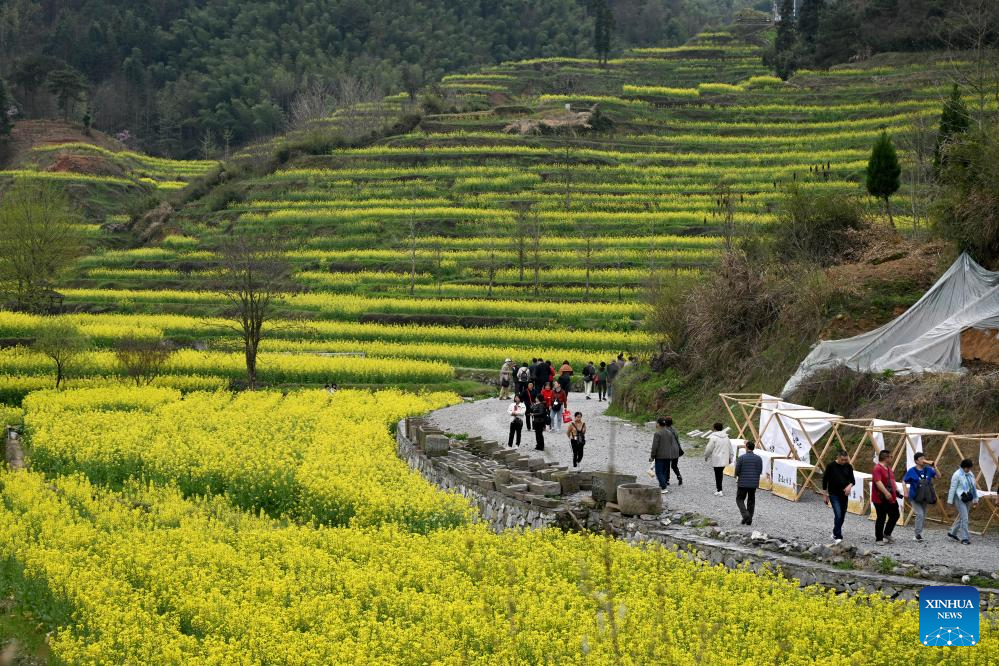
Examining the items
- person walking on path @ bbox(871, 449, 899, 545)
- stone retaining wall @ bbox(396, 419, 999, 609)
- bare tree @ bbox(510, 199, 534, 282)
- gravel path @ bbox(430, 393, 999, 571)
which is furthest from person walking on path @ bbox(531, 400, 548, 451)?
bare tree @ bbox(510, 199, 534, 282)

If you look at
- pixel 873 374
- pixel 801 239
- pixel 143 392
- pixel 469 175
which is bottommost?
pixel 143 392

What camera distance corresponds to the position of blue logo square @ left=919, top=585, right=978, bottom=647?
674 cm

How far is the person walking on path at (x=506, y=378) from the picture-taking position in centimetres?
3469

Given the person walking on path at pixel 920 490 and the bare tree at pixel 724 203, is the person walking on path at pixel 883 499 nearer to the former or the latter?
the person walking on path at pixel 920 490

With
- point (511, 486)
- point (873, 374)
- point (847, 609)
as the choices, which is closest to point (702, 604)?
point (847, 609)

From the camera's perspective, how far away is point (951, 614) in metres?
6.75

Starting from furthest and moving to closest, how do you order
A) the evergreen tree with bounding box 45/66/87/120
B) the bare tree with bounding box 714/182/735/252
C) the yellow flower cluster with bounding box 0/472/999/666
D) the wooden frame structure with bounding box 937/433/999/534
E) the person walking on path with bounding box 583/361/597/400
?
the evergreen tree with bounding box 45/66/87/120 < the bare tree with bounding box 714/182/735/252 < the person walking on path with bounding box 583/361/597/400 < the wooden frame structure with bounding box 937/433/999/534 < the yellow flower cluster with bounding box 0/472/999/666

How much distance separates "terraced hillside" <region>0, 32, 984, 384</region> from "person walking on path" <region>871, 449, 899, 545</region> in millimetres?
18160

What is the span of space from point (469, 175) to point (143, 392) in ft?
132

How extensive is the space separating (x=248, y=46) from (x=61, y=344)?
114m

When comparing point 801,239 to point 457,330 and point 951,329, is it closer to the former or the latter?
point 951,329

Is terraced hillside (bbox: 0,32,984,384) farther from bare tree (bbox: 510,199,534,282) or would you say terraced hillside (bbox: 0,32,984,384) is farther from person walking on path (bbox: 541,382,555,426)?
person walking on path (bbox: 541,382,555,426)

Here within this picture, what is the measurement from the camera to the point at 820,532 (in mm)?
16156

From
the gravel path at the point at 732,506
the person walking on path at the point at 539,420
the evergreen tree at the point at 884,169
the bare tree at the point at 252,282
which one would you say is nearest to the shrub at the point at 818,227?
the evergreen tree at the point at 884,169
